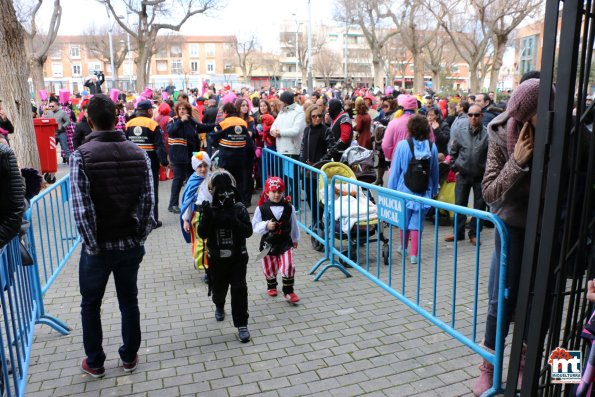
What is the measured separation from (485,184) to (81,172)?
2.62 meters

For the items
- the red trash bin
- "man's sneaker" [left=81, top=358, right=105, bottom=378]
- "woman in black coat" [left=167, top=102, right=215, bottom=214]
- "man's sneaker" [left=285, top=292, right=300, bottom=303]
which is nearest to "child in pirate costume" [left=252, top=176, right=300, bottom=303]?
"man's sneaker" [left=285, top=292, right=300, bottom=303]

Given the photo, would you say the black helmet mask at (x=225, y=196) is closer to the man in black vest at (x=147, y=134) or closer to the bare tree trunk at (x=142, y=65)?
the man in black vest at (x=147, y=134)

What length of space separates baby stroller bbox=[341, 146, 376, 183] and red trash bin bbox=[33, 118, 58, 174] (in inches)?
302

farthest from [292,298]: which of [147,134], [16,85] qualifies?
[16,85]

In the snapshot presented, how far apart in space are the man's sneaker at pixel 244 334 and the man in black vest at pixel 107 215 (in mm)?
880

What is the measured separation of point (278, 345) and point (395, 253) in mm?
2788

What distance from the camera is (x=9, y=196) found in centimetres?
295

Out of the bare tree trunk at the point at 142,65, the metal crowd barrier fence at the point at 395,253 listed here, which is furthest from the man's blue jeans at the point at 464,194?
the bare tree trunk at the point at 142,65

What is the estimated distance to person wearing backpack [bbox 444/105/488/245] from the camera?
6.63 metres

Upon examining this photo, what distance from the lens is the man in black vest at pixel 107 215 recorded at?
3.37 metres

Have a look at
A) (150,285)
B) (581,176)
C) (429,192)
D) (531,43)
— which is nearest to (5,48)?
(150,285)

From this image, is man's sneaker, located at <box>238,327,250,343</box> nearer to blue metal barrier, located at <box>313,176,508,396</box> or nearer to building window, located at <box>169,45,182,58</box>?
blue metal barrier, located at <box>313,176,508,396</box>

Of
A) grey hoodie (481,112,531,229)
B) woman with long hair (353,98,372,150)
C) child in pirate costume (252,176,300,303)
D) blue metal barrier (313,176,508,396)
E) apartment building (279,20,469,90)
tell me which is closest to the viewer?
grey hoodie (481,112,531,229)

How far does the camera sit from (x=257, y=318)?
475 cm
